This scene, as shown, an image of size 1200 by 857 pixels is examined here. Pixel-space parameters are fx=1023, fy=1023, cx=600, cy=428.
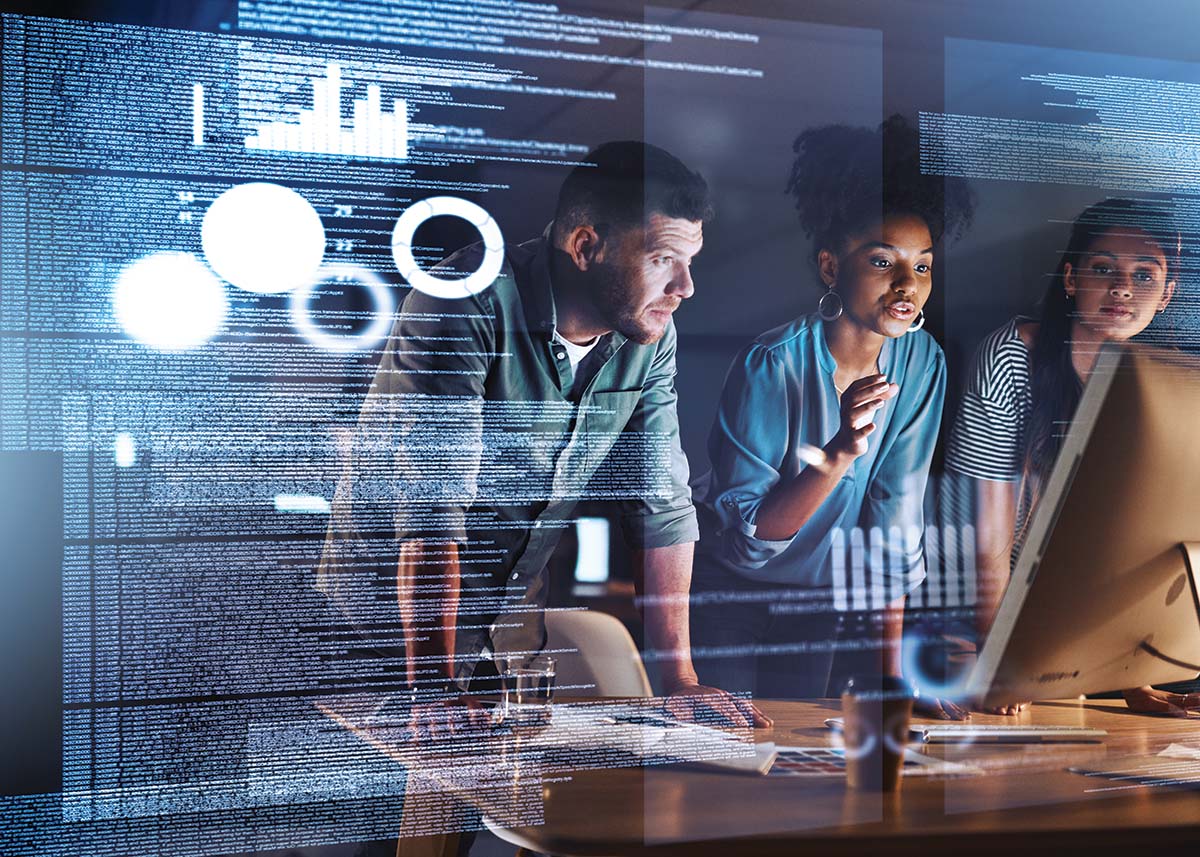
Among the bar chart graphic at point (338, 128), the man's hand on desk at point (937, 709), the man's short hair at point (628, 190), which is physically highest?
the bar chart graphic at point (338, 128)

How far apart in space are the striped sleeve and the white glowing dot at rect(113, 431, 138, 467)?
149 centimetres

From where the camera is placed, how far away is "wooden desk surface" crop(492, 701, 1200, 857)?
4.15 feet

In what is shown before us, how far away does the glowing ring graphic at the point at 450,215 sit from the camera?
1.67m

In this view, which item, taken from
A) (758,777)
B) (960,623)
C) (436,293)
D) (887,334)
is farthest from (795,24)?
(758,777)

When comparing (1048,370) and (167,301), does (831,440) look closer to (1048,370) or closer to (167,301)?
(1048,370)

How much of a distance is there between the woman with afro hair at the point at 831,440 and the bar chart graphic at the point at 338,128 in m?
0.73

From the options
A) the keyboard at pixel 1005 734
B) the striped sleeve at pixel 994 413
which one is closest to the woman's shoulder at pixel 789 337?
the striped sleeve at pixel 994 413

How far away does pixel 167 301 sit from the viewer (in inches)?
61.8

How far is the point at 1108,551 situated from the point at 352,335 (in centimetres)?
115

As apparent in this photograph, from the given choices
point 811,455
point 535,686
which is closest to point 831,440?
point 811,455

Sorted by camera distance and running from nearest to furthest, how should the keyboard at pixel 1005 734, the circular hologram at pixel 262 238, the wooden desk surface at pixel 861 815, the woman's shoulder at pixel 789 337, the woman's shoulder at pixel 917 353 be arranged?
1. the wooden desk surface at pixel 861 815
2. the circular hologram at pixel 262 238
3. the keyboard at pixel 1005 734
4. the woman's shoulder at pixel 789 337
5. the woman's shoulder at pixel 917 353

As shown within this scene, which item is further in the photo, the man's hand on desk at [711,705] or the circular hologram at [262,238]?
the man's hand on desk at [711,705]

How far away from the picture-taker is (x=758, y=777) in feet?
4.89

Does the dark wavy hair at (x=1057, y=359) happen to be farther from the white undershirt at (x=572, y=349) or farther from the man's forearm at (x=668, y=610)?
the white undershirt at (x=572, y=349)
